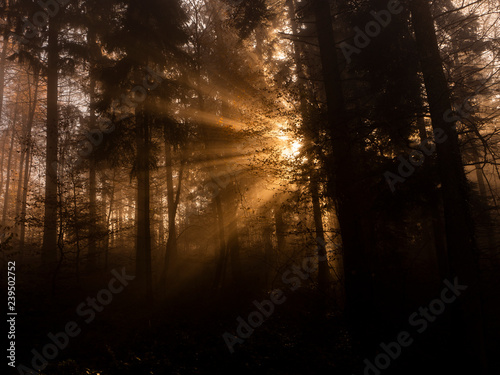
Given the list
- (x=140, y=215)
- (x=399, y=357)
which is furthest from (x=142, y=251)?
(x=399, y=357)

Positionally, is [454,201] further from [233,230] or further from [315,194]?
[233,230]

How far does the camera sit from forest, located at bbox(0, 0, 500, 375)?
6.43m

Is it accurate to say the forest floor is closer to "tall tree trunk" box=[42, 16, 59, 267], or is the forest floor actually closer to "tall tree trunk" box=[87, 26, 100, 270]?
"tall tree trunk" box=[42, 16, 59, 267]

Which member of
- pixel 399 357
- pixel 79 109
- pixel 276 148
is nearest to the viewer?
pixel 399 357

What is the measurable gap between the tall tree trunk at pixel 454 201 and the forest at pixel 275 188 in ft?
0.11

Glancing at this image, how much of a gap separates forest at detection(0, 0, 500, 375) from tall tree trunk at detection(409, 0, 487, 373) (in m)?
0.03

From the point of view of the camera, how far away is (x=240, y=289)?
13547mm

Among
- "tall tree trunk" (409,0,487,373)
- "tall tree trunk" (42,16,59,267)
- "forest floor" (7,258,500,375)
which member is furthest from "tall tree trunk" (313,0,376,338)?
"tall tree trunk" (42,16,59,267)

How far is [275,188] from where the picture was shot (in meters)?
13.0

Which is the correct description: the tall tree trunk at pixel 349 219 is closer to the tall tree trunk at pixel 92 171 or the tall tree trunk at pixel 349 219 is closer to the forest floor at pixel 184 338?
the forest floor at pixel 184 338

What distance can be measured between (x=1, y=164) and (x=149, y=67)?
33848 millimetres

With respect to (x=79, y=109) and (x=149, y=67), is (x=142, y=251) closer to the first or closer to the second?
(x=149, y=67)

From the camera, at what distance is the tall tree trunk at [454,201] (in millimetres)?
5324

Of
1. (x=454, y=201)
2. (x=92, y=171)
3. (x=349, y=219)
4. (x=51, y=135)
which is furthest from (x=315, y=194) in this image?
(x=51, y=135)
